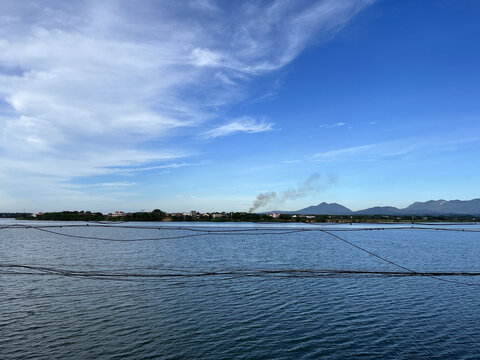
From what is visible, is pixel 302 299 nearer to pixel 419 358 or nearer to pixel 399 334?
pixel 399 334

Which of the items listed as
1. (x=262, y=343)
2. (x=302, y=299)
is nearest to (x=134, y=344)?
(x=262, y=343)

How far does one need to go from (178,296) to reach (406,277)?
22.6 m

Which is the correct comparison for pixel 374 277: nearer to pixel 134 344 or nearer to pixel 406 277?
pixel 406 277

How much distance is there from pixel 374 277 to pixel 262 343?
19.9 metres

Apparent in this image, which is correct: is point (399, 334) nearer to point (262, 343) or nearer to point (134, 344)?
point (262, 343)

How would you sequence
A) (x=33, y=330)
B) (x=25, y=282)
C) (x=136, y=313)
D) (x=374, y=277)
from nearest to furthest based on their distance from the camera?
(x=33, y=330)
(x=136, y=313)
(x=25, y=282)
(x=374, y=277)

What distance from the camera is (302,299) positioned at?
22500mm

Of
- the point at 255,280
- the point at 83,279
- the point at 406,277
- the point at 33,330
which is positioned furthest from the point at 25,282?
the point at 406,277

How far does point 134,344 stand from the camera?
47.8ft

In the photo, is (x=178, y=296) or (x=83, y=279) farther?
(x=83, y=279)

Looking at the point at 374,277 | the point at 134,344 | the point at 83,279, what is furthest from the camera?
the point at 374,277

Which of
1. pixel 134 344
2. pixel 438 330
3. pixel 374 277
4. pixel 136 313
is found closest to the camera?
pixel 134 344

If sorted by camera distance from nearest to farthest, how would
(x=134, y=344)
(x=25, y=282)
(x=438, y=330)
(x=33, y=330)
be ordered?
(x=134, y=344), (x=33, y=330), (x=438, y=330), (x=25, y=282)

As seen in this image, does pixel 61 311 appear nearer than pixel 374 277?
Yes
